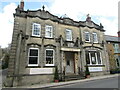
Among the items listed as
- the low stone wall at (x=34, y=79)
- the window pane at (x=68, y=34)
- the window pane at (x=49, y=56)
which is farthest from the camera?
the window pane at (x=68, y=34)

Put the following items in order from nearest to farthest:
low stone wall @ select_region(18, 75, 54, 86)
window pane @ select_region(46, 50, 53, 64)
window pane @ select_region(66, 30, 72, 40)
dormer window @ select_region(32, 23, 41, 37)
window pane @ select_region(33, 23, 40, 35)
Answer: low stone wall @ select_region(18, 75, 54, 86) < window pane @ select_region(46, 50, 53, 64) < dormer window @ select_region(32, 23, 41, 37) < window pane @ select_region(33, 23, 40, 35) < window pane @ select_region(66, 30, 72, 40)

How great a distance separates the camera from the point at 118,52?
67.3 feet

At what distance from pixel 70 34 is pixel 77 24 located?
2.38 metres

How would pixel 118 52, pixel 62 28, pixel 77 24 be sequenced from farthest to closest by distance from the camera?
pixel 118 52, pixel 77 24, pixel 62 28

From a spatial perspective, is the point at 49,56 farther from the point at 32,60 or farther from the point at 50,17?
the point at 50,17

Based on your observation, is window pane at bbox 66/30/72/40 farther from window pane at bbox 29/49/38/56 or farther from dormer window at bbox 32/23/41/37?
window pane at bbox 29/49/38/56

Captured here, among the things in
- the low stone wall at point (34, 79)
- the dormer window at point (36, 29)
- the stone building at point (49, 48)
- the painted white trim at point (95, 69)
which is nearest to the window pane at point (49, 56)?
the stone building at point (49, 48)

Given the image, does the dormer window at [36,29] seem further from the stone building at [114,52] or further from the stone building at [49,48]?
the stone building at [114,52]

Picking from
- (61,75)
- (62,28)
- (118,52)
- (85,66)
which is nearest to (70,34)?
(62,28)

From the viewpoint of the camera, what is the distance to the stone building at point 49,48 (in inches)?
413

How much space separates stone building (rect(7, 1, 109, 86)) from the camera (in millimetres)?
10484

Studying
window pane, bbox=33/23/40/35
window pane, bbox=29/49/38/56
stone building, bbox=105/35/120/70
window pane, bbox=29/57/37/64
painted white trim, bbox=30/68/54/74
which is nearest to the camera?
painted white trim, bbox=30/68/54/74

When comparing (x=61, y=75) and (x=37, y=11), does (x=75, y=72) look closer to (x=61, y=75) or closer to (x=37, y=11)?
(x=61, y=75)

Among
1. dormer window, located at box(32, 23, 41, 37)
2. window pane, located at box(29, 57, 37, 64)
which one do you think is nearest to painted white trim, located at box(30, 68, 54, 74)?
window pane, located at box(29, 57, 37, 64)
